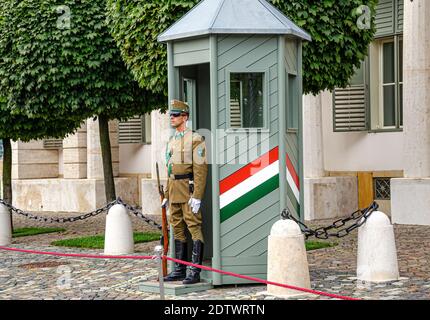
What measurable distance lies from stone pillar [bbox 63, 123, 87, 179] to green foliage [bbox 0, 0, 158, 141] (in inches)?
366

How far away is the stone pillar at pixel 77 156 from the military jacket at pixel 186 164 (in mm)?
15531

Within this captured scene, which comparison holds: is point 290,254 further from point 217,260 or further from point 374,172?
point 374,172

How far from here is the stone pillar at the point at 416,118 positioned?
53.8 feet

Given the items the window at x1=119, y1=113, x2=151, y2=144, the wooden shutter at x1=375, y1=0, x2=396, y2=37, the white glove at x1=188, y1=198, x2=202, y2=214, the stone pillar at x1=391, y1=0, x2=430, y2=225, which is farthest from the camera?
the window at x1=119, y1=113, x2=151, y2=144

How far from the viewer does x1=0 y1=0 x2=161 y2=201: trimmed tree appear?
14.8 meters

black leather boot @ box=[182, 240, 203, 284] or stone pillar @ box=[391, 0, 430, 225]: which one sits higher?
stone pillar @ box=[391, 0, 430, 225]

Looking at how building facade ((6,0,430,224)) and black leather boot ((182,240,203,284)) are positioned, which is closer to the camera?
black leather boot ((182,240,203,284))

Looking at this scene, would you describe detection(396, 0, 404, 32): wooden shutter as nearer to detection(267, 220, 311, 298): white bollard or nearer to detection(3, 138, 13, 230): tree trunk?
detection(3, 138, 13, 230): tree trunk

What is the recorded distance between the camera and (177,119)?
945cm

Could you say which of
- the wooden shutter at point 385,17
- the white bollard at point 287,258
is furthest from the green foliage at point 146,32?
the wooden shutter at point 385,17

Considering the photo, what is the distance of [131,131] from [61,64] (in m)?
9.81

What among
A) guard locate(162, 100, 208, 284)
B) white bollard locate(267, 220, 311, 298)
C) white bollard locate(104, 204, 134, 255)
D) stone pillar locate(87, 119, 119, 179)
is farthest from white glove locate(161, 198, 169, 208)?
stone pillar locate(87, 119, 119, 179)

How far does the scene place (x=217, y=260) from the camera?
9445 millimetres

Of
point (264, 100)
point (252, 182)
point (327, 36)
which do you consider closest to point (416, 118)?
point (327, 36)
